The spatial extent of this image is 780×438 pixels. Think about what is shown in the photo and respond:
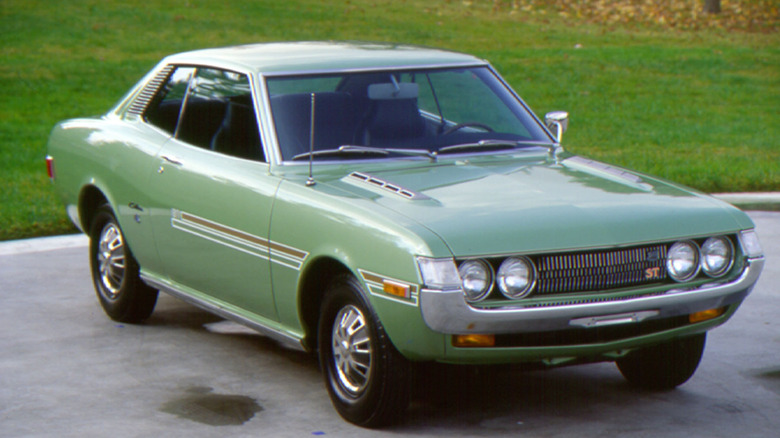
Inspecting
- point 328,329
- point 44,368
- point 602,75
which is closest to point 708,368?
point 328,329

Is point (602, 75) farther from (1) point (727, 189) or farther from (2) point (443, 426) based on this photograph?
(2) point (443, 426)

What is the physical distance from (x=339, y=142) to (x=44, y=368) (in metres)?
2.01

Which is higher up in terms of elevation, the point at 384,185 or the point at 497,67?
the point at 384,185

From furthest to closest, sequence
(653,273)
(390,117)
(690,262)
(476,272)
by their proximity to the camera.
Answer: (390,117) < (690,262) < (653,273) < (476,272)

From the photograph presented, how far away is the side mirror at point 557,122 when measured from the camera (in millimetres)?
6875

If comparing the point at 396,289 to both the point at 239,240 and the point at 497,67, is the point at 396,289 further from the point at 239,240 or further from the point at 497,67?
the point at 497,67

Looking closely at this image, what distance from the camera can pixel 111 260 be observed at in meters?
7.42

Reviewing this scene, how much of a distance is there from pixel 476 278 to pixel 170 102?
2908 millimetres

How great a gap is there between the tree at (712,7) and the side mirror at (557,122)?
23.2 meters

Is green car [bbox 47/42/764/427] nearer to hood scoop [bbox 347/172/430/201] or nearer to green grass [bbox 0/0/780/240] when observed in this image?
hood scoop [bbox 347/172/430/201]

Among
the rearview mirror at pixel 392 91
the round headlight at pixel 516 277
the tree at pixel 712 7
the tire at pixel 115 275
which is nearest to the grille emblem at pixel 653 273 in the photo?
the round headlight at pixel 516 277

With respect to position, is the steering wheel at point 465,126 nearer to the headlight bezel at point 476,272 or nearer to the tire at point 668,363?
the tire at point 668,363

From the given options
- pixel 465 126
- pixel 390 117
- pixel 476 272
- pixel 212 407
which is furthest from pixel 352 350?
pixel 465 126

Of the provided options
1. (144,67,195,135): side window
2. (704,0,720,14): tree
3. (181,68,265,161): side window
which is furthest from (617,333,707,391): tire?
(704,0,720,14): tree
